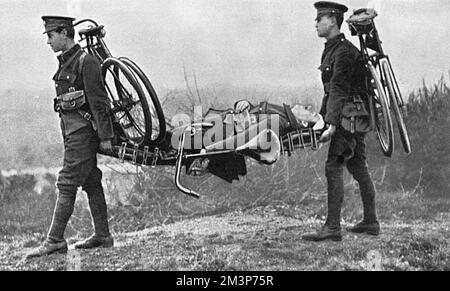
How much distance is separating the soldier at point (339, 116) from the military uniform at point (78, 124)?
1883mm

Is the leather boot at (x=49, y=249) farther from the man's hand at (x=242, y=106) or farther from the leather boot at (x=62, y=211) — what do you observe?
the man's hand at (x=242, y=106)

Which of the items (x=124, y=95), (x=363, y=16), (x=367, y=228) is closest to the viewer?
(x=363, y=16)

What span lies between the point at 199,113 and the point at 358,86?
1478 mm

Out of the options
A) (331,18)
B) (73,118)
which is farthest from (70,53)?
(331,18)

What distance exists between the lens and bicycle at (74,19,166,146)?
5.82 m

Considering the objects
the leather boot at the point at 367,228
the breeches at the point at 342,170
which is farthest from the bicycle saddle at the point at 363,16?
the leather boot at the point at 367,228

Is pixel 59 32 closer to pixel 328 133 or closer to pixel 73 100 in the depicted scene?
pixel 73 100

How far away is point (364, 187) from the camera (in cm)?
607

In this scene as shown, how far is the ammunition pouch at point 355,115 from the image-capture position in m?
5.77

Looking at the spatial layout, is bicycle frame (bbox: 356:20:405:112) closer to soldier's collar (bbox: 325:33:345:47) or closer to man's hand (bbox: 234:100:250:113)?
soldier's collar (bbox: 325:33:345:47)

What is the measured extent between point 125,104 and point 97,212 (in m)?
0.98

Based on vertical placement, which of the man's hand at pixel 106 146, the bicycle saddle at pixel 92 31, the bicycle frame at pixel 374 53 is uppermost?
the bicycle saddle at pixel 92 31

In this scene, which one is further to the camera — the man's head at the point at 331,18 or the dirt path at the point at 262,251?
the man's head at the point at 331,18

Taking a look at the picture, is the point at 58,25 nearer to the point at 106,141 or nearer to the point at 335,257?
the point at 106,141
